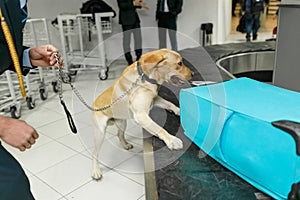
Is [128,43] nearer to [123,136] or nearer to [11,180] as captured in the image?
[123,136]

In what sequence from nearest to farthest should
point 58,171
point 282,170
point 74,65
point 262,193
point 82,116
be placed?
point 282,170 < point 262,193 < point 58,171 < point 82,116 < point 74,65

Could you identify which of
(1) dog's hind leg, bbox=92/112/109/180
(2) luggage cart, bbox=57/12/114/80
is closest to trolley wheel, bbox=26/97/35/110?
(2) luggage cart, bbox=57/12/114/80

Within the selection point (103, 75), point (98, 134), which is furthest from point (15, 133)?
point (103, 75)

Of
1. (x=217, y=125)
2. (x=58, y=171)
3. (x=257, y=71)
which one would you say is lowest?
(x=58, y=171)

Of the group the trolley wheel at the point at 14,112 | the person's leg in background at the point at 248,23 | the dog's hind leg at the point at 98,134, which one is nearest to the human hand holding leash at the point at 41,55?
the dog's hind leg at the point at 98,134

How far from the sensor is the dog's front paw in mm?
1216

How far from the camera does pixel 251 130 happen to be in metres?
0.81

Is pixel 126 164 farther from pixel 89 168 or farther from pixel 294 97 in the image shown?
pixel 294 97

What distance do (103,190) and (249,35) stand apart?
571 cm

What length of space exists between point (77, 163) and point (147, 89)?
3.34 feet

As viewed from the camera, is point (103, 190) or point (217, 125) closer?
point (217, 125)

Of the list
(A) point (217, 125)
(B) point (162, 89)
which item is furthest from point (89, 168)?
(A) point (217, 125)

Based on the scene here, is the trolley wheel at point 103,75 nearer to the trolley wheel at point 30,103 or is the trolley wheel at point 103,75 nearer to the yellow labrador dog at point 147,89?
the trolley wheel at point 30,103

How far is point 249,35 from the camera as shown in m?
6.47
